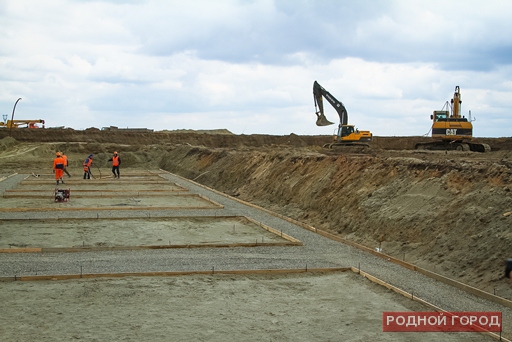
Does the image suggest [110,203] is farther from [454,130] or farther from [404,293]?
[454,130]

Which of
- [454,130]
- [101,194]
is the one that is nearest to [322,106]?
[454,130]

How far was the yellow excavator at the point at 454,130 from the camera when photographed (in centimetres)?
2872

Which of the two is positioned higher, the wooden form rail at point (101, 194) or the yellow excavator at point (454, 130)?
the yellow excavator at point (454, 130)

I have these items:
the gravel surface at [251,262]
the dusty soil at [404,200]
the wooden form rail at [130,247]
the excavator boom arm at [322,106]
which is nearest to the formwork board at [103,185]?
the dusty soil at [404,200]

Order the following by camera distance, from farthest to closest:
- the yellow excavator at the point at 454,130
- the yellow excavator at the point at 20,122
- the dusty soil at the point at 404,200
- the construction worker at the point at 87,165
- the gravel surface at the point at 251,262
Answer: the yellow excavator at the point at 20,122 → the yellow excavator at the point at 454,130 → the construction worker at the point at 87,165 → the dusty soil at the point at 404,200 → the gravel surface at the point at 251,262

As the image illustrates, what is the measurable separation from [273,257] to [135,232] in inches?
157

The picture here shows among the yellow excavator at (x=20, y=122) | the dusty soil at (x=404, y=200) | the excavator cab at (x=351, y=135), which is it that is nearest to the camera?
the dusty soil at (x=404, y=200)

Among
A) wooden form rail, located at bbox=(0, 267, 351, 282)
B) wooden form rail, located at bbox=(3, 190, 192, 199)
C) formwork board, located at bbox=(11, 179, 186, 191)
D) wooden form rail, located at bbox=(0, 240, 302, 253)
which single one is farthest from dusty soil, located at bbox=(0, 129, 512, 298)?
wooden form rail, located at bbox=(3, 190, 192, 199)

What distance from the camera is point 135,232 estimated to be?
13.3 m

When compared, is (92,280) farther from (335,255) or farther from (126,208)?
(126,208)

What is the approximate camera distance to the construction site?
6922 millimetres

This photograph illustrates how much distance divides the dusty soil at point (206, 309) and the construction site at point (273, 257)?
3 cm

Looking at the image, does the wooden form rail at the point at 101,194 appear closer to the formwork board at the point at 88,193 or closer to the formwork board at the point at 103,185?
the formwork board at the point at 88,193

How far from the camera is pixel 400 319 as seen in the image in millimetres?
7207
